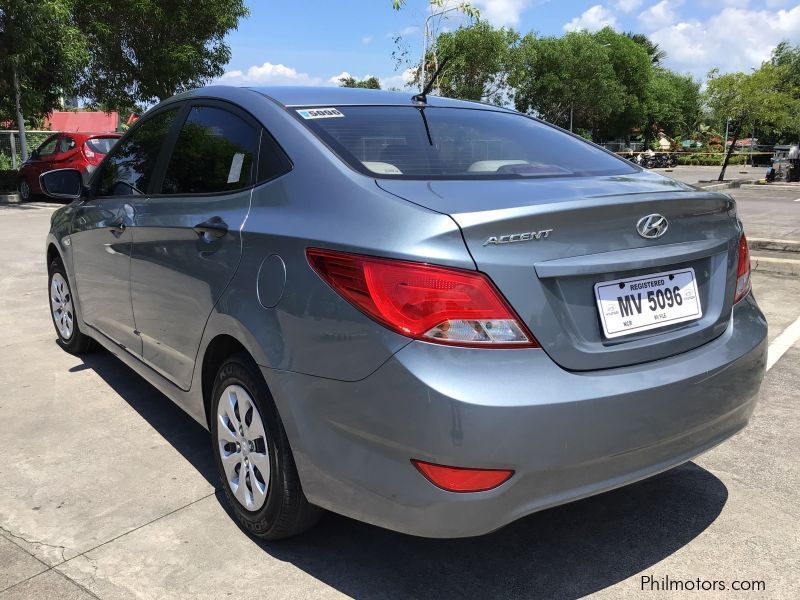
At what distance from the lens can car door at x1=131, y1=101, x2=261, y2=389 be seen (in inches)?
102

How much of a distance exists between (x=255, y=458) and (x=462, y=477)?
2.94 feet

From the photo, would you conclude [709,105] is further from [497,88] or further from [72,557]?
[72,557]

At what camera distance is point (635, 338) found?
6.93 feet

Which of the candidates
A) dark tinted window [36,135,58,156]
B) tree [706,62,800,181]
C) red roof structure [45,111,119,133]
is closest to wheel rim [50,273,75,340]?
dark tinted window [36,135,58,156]

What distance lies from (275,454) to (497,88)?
45320 millimetres

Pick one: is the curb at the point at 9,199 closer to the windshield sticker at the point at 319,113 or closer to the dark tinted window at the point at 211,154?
the dark tinted window at the point at 211,154

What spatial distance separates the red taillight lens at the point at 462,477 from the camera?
1878 mm

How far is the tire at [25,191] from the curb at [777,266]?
49.8 feet

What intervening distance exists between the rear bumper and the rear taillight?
0.04 meters

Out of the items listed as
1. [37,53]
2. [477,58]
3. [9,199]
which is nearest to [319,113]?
[37,53]

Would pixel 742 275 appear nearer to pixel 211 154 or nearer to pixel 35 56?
pixel 211 154

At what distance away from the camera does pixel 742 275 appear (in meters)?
2.56

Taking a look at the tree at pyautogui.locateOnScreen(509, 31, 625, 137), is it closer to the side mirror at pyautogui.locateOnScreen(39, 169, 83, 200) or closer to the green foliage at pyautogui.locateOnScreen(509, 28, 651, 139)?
the green foliage at pyautogui.locateOnScreen(509, 28, 651, 139)

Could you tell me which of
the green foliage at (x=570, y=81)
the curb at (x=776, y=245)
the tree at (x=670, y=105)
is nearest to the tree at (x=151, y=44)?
the curb at (x=776, y=245)
